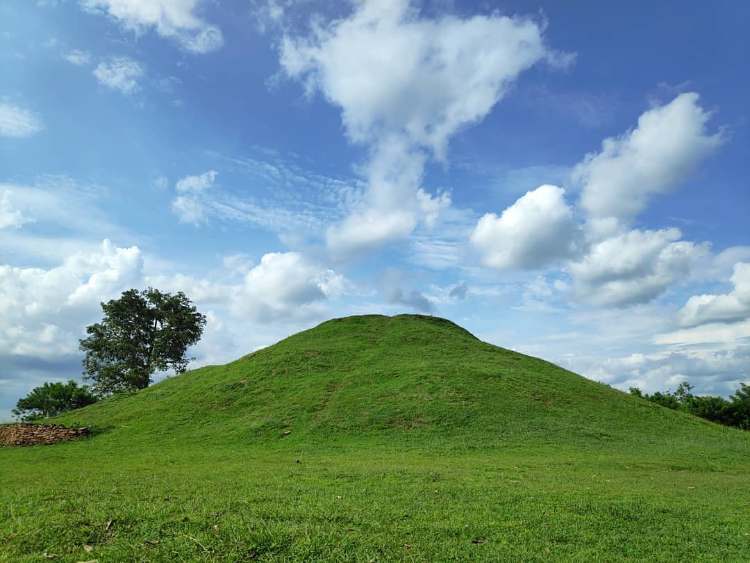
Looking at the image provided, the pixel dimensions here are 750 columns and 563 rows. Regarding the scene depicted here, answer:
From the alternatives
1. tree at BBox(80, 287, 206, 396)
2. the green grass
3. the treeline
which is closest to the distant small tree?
the treeline

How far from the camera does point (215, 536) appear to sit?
323 inches

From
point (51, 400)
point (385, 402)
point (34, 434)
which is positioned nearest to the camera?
point (34, 434)

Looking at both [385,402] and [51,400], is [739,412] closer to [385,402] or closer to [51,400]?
[385,402]

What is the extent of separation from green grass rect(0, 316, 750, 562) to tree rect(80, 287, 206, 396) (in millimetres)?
19410

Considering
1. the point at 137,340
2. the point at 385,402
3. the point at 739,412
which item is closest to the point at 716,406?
the point at 739,412

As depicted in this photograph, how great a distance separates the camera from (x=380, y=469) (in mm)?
17422

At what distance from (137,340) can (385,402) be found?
136ft

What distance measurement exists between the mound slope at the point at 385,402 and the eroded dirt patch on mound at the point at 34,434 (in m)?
2.03

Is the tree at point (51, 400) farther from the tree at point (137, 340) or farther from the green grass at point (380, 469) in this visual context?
the green grass at point (380, 469)

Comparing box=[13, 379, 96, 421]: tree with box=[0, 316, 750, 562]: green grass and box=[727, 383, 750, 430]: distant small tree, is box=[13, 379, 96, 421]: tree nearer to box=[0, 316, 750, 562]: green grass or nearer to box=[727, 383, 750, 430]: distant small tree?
box=[0, 316, 750, 562]: green grass

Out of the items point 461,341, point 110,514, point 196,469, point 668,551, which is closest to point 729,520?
point 668,551

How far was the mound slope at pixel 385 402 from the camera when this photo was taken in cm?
2875

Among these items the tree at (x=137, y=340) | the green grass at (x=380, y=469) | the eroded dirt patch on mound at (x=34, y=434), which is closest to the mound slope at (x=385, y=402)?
the green grass at (x=380, y=469)

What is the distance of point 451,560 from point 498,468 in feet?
36.8
